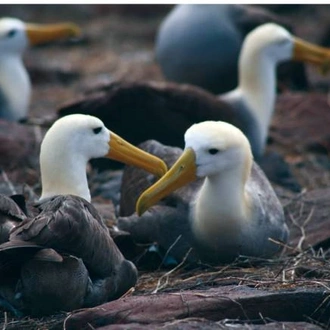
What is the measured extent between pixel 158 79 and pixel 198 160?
7.80 meters

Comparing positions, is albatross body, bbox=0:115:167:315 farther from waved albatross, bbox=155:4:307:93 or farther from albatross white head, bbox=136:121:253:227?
waved albatross, bbox=155:4:307:93

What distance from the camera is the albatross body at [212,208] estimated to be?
755 centimetres

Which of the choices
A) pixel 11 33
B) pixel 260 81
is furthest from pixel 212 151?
pixel 11 33

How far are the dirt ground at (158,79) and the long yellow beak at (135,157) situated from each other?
657 millimetres

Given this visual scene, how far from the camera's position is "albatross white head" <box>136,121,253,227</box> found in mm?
7543

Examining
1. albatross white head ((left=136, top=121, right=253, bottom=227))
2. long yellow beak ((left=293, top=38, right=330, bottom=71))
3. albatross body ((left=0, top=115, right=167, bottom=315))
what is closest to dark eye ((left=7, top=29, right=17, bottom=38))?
long yellow beak ((left=293, top=38, right=330, bottom=71))

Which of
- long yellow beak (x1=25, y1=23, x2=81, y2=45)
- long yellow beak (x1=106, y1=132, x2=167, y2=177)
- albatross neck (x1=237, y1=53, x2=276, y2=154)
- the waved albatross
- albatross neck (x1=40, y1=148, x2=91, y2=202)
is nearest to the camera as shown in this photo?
albatross neck (x1=40, y1=148, x2=91, y2=202)

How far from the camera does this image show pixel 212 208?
7707mm

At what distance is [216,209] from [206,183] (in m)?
0.19

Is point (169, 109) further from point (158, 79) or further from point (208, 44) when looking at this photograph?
point (158, 79)

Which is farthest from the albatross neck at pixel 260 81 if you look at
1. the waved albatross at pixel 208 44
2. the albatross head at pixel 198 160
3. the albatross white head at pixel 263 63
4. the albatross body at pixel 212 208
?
the albatross head at pixel 198 160

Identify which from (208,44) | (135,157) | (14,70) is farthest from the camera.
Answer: (208,44)

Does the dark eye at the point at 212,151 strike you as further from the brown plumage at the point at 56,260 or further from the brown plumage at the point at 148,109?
the brown plumage at the point at 148,109

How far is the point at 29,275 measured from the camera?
648 cm
